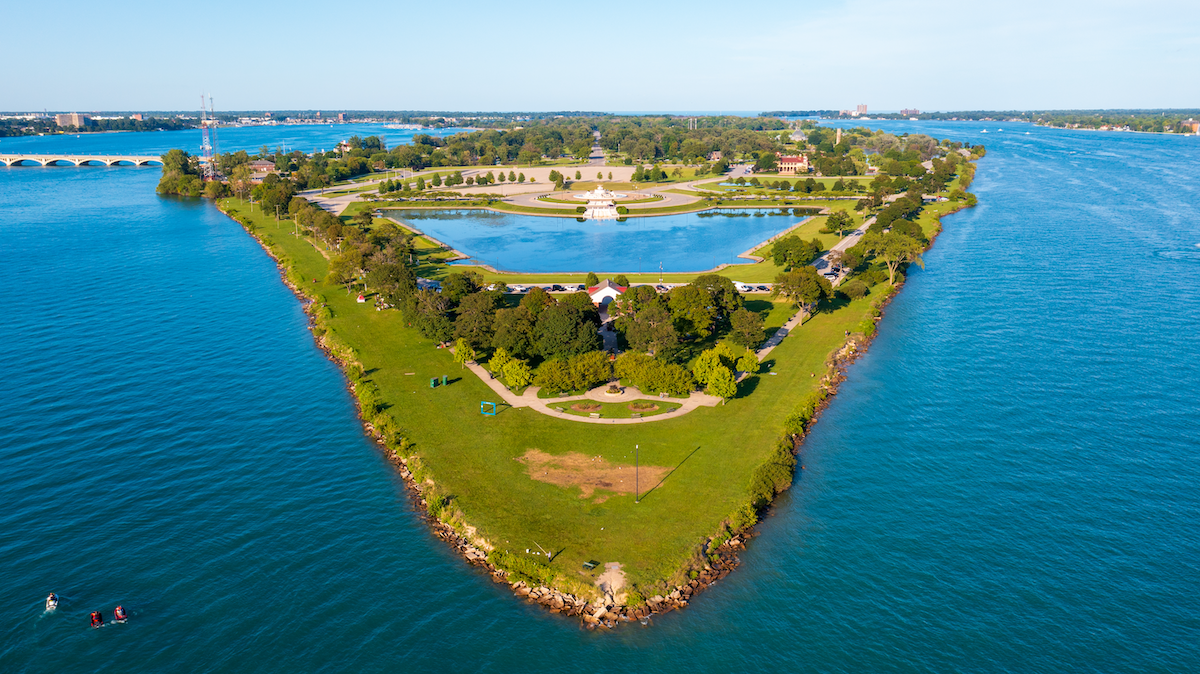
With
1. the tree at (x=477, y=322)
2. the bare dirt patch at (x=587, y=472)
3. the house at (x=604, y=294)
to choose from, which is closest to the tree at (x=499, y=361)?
the tree at (x=477, y=322)

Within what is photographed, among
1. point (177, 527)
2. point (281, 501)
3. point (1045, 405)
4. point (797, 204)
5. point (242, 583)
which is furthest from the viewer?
point (797, 204)

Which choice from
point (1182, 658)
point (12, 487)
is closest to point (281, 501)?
point (12, 487)

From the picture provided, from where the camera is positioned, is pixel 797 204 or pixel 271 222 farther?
pixel 797 204

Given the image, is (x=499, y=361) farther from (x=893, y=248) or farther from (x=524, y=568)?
(x=893, y=248)

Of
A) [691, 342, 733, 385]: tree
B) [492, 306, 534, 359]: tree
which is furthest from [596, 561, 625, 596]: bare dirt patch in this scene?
[492, 306, 534, 359]: tree

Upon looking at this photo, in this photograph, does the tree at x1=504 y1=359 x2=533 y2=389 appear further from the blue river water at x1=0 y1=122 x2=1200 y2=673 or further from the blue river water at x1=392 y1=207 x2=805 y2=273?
the blue river water at x1=392 y1=207 x2=805 y2=273

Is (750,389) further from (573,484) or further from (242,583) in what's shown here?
(242,583)
